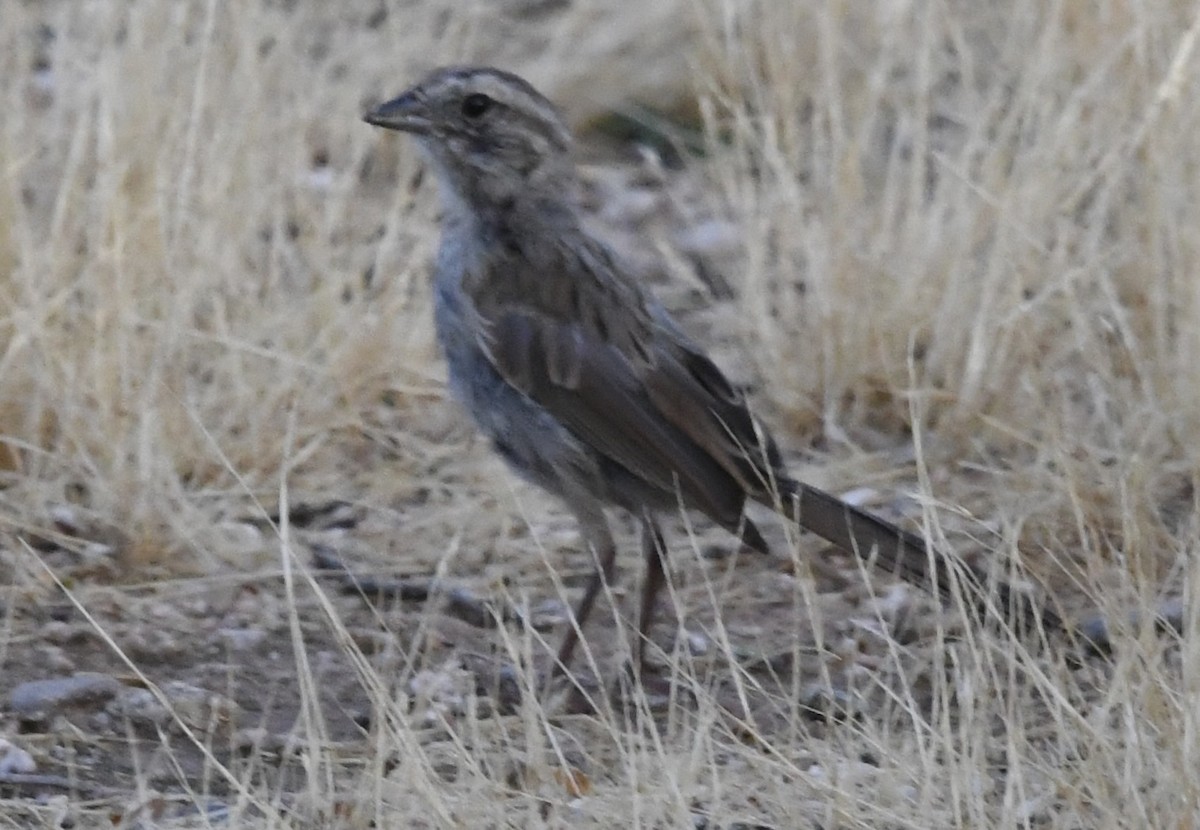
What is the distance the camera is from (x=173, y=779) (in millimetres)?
4738

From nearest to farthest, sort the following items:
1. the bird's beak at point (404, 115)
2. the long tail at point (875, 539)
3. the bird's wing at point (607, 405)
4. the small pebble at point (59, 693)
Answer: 1. the small pebble at point (59, 693)
2. the long tail at point (875, 539)
3. the bird's wing at point (607, 405)
4. the bird's beak at point (404, 115)

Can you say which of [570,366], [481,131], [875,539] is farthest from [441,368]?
[875,539]

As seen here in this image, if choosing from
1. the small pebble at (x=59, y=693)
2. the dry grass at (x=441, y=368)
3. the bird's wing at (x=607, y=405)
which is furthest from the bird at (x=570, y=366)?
the small pebble at (x=59, y=693)

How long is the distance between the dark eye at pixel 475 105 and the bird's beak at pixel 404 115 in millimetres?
95

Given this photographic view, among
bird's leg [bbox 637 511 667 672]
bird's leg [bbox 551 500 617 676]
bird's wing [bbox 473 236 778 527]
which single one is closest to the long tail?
bird's wing [bbox 473 236 778 527]

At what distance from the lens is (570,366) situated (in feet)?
17.9

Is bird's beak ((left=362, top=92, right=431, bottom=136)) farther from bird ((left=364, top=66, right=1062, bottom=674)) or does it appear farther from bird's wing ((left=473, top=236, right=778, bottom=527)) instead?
bird's wing ((left=473, top=236, right=778, bottom=527))

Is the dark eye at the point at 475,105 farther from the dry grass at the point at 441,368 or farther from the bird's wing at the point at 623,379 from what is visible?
the dry grass at the point at 441,368

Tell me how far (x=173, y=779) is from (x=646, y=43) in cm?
500

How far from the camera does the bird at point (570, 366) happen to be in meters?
5.31

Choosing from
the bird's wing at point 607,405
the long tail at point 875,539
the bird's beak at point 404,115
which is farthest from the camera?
the bird's beak at point 404,115

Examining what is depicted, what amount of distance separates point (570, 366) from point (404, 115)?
0.74 m

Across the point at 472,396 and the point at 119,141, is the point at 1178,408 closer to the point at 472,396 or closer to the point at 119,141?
the point at 472,396

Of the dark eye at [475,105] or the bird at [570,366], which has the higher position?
the dark eye at [475,105]
